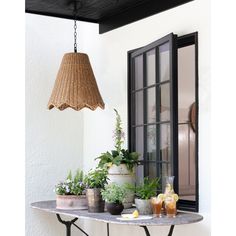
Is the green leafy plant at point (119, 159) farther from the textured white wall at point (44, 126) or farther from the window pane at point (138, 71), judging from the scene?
the textured white wall at point (44, 126)

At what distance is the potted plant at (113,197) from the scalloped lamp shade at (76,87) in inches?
33.9

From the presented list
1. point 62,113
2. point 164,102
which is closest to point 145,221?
point 164,102

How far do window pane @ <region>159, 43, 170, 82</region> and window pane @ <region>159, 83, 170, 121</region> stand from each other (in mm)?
73

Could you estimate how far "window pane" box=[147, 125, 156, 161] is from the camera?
13.8 ft

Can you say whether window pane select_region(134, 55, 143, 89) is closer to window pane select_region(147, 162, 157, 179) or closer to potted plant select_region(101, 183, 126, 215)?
window pane select_region(147, 162, 157, 179)

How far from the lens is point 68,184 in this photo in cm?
439

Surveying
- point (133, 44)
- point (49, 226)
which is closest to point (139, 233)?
point (49, 226)

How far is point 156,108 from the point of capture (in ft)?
13.6

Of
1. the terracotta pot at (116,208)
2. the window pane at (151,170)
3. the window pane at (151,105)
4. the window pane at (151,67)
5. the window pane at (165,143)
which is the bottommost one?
the terracotta pot at (116,208)

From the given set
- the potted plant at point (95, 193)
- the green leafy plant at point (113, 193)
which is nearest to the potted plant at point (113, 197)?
the green leafy plant at point (113, 193)

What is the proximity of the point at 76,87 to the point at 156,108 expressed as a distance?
74 centimetres

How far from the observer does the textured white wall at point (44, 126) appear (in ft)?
16.9
